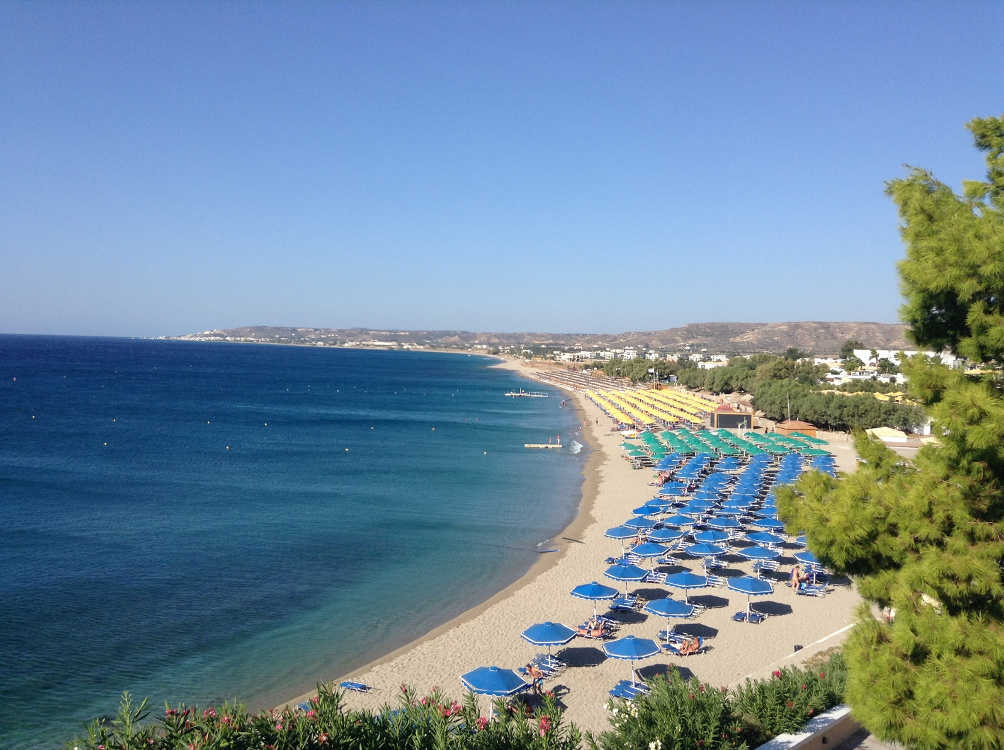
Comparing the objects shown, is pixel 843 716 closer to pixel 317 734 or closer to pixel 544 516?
pixel 317 734

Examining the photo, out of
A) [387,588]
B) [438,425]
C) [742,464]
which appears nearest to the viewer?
[387,588]

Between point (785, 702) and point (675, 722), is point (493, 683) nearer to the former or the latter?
point (675, 722)

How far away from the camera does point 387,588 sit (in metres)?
18.1

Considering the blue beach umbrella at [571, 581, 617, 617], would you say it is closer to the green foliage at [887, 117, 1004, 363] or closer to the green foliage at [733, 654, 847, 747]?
the green foliage at [733, 654, 847, 747]

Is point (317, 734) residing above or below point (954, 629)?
below

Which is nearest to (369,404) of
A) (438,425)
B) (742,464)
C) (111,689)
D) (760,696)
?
(438,425)

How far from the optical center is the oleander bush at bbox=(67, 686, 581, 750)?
18.6 feet

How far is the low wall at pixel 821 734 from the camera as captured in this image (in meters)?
7.17

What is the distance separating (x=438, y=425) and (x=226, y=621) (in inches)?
1546

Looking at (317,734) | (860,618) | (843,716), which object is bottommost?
(843,716)

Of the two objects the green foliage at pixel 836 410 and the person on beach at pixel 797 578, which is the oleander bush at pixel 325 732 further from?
the green foliage at pixel 836 410

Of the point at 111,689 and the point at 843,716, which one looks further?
the point at 111,689

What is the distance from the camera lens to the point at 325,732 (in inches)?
242

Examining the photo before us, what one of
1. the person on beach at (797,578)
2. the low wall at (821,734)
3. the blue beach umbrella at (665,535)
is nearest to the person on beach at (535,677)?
the low wall at (821,734)
